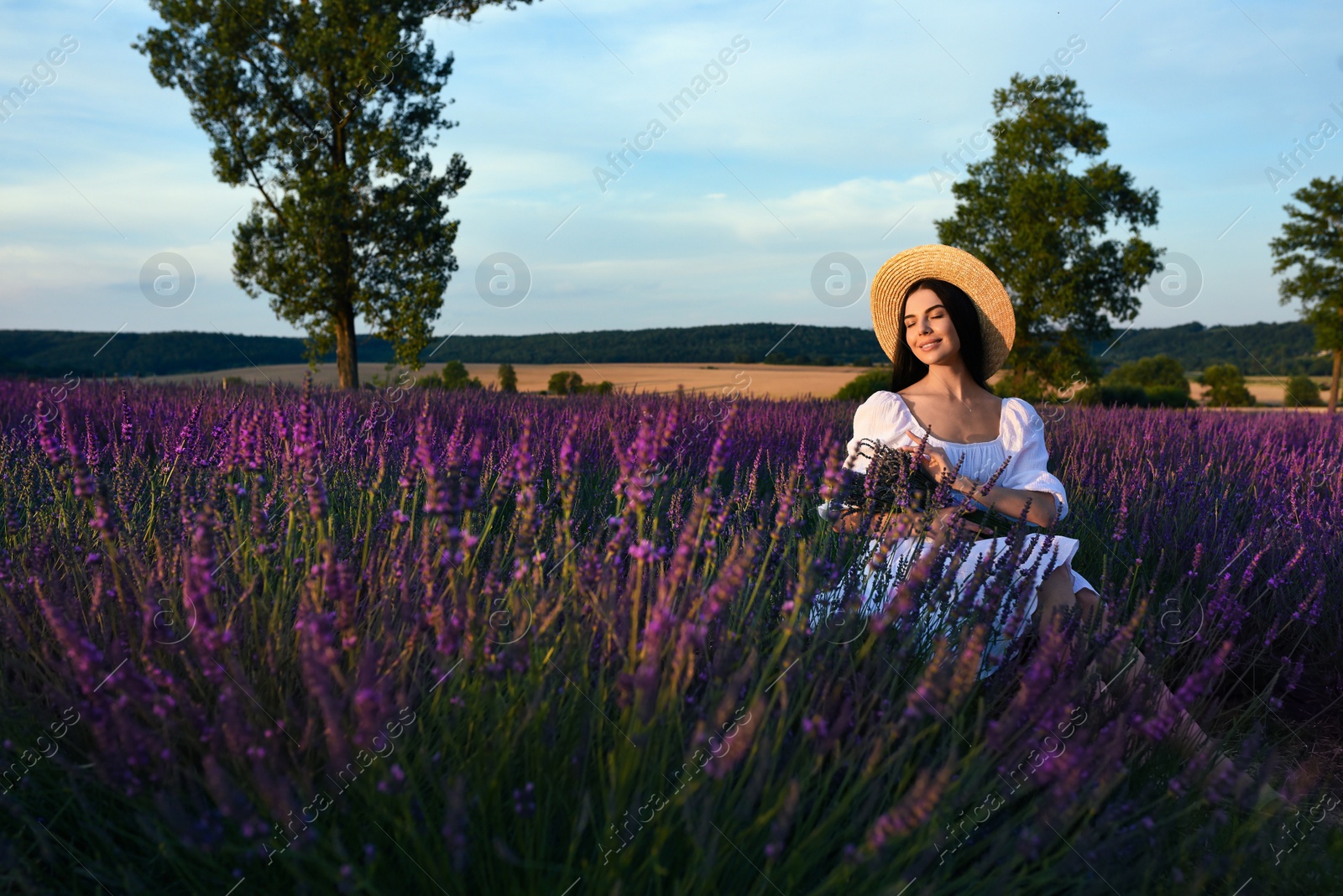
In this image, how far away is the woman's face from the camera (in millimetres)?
3242

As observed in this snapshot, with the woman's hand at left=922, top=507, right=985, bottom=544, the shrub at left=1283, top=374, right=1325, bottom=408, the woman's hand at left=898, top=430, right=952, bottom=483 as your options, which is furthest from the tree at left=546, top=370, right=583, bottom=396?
the shrub at left=1283, top=374, right=1325, bottom=408

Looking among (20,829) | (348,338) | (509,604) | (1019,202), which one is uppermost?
(1019,202)

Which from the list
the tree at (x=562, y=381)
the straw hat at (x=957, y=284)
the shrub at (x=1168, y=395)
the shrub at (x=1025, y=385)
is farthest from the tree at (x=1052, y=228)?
the straw hat at (x=957, y=284)

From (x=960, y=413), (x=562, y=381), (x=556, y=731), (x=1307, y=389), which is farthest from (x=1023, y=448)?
(x=1307, y=389)

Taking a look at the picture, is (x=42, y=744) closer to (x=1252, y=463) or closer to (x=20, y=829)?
(x=20, y=829)

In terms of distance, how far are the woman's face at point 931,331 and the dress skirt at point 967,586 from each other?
83 cm

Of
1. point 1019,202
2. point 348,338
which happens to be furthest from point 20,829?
point 1019,202

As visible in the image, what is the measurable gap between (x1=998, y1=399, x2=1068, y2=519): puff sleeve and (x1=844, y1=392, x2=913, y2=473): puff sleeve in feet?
1.24

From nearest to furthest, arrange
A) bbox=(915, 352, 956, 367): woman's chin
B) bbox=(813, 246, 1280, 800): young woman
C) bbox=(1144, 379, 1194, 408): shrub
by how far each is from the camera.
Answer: bbox=(813, 246, 1280, 800): young woman
bbox=(915, 352, 956, 367): woman's chin
bbox=(1144, 379, 1194, 408): shrub

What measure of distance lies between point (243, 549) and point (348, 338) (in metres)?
15.8

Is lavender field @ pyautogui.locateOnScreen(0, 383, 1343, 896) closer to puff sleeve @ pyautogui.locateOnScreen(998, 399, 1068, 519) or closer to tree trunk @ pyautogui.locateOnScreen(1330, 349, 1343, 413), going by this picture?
puff sleeve @ pyautogui.locateOnScreen(998, 399, 1068, 519)

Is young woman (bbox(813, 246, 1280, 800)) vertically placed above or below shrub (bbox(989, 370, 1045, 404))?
above

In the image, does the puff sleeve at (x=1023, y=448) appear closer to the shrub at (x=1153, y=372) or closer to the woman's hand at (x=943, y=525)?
the woman's hand at (x=943, y=525)

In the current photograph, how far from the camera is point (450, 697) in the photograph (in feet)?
4.91
